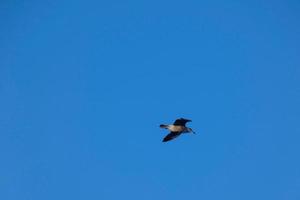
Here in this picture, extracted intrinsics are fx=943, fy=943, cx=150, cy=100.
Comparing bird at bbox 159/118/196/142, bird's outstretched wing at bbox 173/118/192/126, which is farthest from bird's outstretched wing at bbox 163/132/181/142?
bird's outstretched wing at bbox 173/118/192/126

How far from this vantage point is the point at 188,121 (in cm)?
6338

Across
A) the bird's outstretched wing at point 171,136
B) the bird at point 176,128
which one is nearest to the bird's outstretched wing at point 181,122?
the bird at point 176,128

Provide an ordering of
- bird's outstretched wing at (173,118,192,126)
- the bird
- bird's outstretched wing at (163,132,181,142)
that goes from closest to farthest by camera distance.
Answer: bird's outstretched wing at (173,118,192,126) < the bird < bird's outstretched wing at (163,132,181,142)

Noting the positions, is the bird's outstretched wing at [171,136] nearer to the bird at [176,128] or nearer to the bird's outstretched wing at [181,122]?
the bird at [176,128]

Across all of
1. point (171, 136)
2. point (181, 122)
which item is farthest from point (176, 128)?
point (181, 122)

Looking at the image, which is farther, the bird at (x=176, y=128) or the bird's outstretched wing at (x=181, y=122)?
the bird at (x=176, y=128)

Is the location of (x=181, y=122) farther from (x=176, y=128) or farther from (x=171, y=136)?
(x=171, y=136)

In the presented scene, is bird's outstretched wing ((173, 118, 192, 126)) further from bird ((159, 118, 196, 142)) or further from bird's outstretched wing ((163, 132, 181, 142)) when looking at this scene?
bird's outstretched wing ((163, 132, 181, 142))

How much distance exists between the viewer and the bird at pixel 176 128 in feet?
210

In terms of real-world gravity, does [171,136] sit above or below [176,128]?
below

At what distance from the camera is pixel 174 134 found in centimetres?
6506

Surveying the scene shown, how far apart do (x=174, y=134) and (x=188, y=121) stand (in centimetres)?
213

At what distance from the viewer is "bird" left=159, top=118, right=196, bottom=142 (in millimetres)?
63906

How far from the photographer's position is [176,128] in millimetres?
64688
